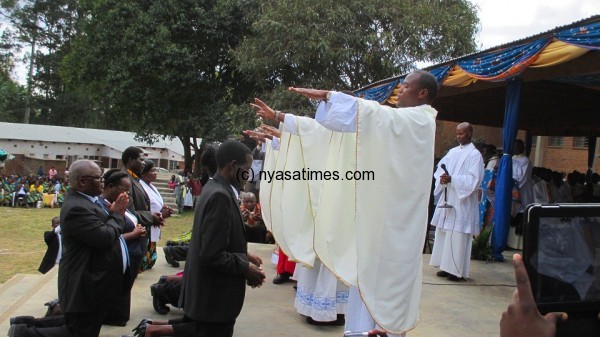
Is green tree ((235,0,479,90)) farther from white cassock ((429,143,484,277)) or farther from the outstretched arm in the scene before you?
the outstretched arm

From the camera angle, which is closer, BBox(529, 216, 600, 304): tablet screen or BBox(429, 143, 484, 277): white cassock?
BBox(529, 216, 600, 304): tablet screen

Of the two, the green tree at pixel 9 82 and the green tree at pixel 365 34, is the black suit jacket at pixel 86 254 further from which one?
the green tree at pixel 9 82

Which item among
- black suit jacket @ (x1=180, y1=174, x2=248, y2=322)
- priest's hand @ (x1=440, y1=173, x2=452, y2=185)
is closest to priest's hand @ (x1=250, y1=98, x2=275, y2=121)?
black suit jacket @ (x1=180, y1=174, x2=248, y2=322)

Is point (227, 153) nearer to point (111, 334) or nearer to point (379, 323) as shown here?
point (379, 323)

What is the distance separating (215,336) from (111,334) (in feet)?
5.22

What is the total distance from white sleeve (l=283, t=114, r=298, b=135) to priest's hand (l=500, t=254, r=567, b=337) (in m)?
3.08

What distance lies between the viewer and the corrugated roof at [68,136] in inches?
1281

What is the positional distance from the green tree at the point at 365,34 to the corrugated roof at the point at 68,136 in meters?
17.0

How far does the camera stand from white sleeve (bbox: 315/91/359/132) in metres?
3.14

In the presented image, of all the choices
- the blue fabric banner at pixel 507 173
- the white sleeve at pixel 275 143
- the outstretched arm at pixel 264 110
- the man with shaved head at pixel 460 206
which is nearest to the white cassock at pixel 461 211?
the man with shaved head at pixel 460 206

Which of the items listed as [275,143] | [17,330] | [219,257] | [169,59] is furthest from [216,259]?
[169,59]

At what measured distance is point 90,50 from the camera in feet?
65.3

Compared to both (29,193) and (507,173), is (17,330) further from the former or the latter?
(29,193)

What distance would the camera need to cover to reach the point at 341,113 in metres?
3.14
